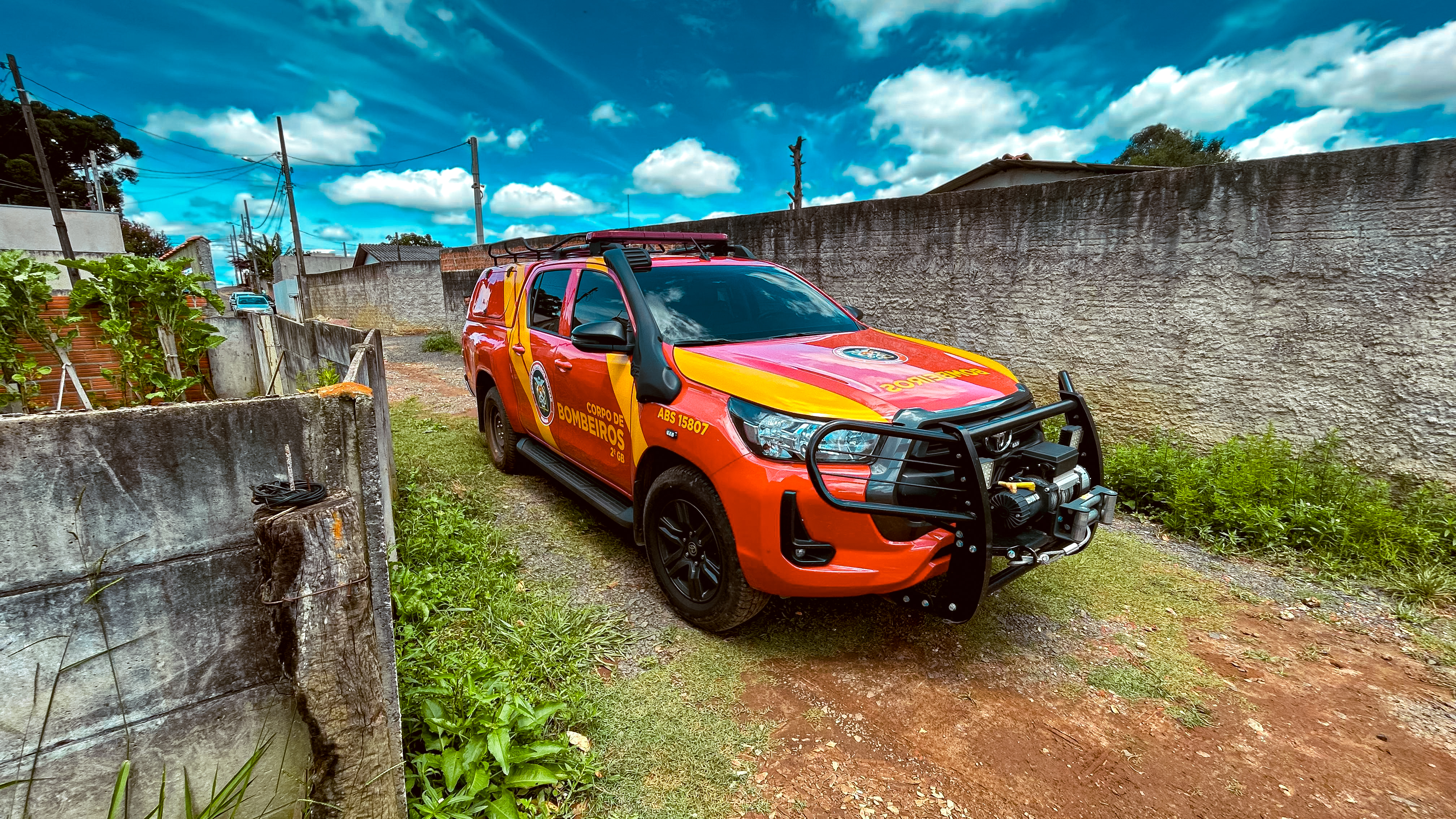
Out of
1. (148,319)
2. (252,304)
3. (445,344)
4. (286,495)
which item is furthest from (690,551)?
(445,344)

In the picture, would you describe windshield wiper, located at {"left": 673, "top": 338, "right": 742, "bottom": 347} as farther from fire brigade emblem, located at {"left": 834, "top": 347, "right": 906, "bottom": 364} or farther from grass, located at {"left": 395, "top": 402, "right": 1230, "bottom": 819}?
grass, located at {"left": 395, "top": 402, "right": 1230, "bottom": 819}

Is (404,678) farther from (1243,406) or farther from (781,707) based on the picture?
(1243,406)

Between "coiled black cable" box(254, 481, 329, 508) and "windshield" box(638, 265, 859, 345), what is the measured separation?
1803 mm

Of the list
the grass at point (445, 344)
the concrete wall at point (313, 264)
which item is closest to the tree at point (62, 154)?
the concrete wall at point (313, 264)

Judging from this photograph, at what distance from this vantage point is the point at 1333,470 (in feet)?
13.1

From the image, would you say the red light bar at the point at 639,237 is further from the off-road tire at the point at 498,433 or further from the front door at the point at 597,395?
the off-road tire at the point at 498,433

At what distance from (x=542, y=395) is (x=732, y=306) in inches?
60.8

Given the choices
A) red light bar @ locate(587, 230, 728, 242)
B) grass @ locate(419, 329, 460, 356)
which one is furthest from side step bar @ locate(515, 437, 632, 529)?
grass @ locate(419, 329, 460, 356)

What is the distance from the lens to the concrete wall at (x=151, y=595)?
1.47m

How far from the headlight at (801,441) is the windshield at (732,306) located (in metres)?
0.84

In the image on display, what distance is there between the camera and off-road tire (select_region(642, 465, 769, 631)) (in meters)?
2.76

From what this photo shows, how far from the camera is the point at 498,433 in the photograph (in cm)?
551

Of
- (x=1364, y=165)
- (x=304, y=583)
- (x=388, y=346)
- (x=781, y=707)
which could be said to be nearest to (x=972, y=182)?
(x=1364, y=165)

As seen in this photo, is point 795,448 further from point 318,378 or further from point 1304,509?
point 318,378
